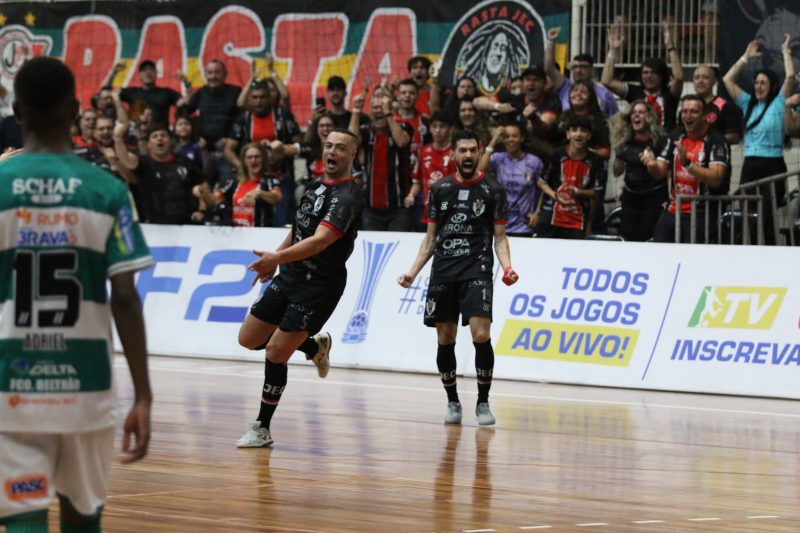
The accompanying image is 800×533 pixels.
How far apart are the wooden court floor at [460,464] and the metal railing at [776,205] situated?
2567mm

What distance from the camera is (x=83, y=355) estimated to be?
4965 mm

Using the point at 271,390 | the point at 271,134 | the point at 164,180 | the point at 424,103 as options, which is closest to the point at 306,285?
the point at 271,390

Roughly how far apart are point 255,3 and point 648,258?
30.3 ft

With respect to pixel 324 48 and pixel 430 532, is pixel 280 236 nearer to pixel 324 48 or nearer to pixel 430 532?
pixel 324 48

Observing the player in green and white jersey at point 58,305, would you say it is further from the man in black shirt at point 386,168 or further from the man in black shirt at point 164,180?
the man in black shirt at point 164,180

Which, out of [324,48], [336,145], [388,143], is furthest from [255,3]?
[336,145]

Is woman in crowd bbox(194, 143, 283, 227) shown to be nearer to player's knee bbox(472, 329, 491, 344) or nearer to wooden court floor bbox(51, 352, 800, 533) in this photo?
wooden court floor bbox(51, 352, 800, 533)

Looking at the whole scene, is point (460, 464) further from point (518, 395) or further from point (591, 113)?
point (591, 113)

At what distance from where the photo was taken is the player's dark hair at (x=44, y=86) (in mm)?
4848

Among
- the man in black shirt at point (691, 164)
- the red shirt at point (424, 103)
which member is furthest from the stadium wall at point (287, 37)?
the man in black shirt at point (691, 164)

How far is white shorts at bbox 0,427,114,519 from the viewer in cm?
479

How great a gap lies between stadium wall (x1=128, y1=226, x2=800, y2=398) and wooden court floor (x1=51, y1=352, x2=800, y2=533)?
46cm

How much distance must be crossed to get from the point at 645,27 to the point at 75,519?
1697cm

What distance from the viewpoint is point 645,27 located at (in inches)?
818
